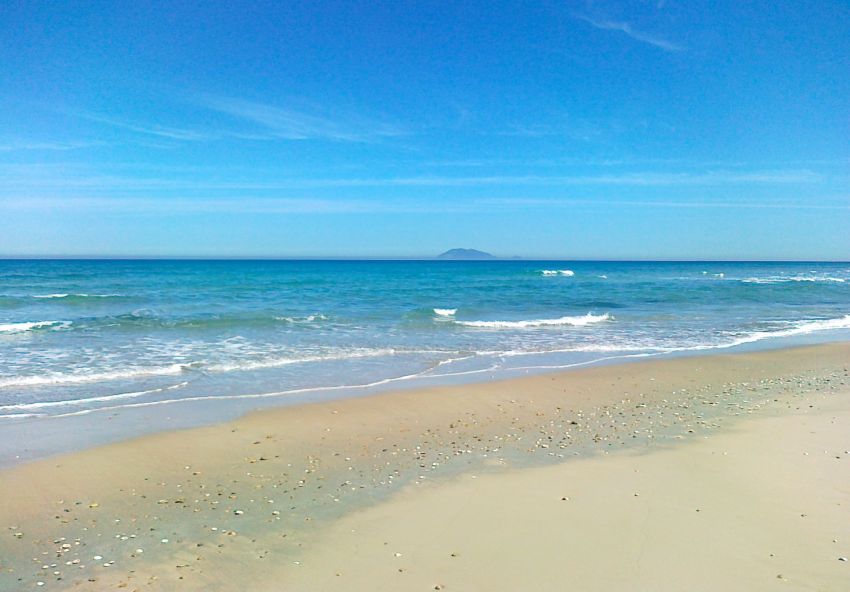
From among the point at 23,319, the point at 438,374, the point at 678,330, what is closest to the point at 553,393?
the point at 438,374

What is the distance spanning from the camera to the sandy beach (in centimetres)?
469

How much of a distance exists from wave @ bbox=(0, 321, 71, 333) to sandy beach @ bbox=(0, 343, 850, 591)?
1417cm

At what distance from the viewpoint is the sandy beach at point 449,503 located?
4691 millimetres

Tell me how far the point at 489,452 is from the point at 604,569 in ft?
9.80

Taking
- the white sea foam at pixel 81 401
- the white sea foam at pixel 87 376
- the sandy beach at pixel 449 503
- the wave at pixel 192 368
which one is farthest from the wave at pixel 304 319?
the sandy beach at pixel 449 503

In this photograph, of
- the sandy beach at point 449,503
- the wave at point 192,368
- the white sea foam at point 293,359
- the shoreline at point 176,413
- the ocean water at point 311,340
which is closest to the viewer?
the sandy beach at point 449,503

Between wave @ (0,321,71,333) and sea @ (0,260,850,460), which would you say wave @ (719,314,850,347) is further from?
wave @ (0,321,71,333)

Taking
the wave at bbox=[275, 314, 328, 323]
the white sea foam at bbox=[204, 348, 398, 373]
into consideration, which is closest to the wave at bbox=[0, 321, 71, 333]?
the wave at bbox=[275, 314, 328, 323]

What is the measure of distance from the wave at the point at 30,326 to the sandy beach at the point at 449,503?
14174mm

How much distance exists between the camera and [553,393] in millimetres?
11109

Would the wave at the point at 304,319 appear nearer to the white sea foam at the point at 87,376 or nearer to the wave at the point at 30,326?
the wave at the point at 30,326

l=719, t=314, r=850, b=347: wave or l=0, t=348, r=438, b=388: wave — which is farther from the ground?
l=719, t=314, r=850, b=347: wave

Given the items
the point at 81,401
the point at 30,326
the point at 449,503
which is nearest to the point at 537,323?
the point at 81,401

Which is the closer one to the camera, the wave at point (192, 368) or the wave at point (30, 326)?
the wave at point (192, 368)
